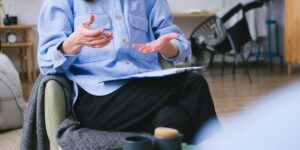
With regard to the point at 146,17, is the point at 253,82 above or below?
below

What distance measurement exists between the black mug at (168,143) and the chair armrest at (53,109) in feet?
1.67

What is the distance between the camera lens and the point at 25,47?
4.93 m

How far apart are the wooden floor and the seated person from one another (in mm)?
1093

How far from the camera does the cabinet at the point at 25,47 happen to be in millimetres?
4730

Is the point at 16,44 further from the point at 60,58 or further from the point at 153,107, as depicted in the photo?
the point at 153,107

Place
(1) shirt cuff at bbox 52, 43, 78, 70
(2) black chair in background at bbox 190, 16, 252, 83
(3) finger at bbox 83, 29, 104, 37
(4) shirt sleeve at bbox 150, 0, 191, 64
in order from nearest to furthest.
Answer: (3) finger at bbox 83, 29, 104, 37
(1) shirt cuff at bbox 52, 43, 78, 70
(4) shirt sleeve at bbox 150, 0, 191, 64
(2) black chair in background at bbox 190, 16, 252, 83

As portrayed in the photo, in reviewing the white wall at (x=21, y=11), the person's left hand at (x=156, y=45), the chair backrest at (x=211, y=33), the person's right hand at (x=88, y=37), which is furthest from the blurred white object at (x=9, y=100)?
the chair backrest at (x=211, y=33)

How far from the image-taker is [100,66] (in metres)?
1.40

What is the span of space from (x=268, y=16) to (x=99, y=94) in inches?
177

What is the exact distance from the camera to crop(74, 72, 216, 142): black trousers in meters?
1.24

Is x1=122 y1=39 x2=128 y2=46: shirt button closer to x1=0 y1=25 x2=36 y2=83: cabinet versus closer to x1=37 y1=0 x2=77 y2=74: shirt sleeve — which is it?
x1=37 y1=0 x2=77 y2=74: shirt sleeve

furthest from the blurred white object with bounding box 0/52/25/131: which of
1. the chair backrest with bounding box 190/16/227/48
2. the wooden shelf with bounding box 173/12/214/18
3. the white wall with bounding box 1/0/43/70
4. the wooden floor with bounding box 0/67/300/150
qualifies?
the wooden shelf with bounding box 173/12/214/18

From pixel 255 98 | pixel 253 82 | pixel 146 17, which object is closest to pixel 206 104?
pixel 146 17

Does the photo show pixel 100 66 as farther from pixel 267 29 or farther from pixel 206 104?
pixel 267 29
